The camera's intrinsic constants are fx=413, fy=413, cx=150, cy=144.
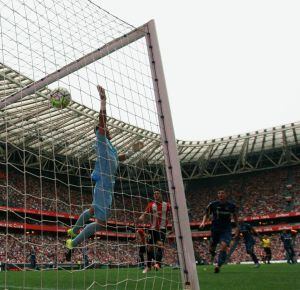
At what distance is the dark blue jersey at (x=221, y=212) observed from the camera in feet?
25.6

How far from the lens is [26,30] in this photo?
4891mm

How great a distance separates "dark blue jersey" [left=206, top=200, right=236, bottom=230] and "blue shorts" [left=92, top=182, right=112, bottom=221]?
3.25 metres

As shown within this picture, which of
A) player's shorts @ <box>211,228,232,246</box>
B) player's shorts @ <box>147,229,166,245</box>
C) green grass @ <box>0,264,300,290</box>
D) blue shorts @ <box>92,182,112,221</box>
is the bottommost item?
green grass @ <box>0,264,300,290</box>

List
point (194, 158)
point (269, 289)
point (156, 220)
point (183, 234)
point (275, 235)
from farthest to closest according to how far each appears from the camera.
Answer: point (194, 158)
point (275, 235)
point (156, 220)
point (269, 289)
point (183, 234)

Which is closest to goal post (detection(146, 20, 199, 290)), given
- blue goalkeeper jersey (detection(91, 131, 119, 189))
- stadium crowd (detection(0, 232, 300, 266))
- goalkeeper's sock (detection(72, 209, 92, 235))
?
blue goalkeeper jersey (detection(91, 131, 119, 189))

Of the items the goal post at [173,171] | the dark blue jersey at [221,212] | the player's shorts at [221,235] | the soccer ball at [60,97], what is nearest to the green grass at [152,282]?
the goal post at [173,171]

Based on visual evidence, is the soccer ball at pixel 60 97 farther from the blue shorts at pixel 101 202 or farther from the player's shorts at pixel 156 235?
the player's shorts at pixel 156 235

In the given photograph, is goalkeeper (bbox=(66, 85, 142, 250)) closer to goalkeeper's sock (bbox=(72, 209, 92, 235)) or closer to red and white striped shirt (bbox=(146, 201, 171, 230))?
goalkeeper's sock (bbox=(72, 209, 92, 235))

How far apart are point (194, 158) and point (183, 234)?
97.1ft

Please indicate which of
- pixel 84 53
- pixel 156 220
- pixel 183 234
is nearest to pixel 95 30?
pixel 84 53

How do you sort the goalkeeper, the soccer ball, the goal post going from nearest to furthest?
the goal post, the goalkeeper, the soccer ball

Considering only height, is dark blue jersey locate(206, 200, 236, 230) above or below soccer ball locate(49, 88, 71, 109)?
below

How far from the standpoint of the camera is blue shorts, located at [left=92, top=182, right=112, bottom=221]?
492 cm

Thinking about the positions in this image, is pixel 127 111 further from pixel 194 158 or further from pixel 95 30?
pixel 194 158
